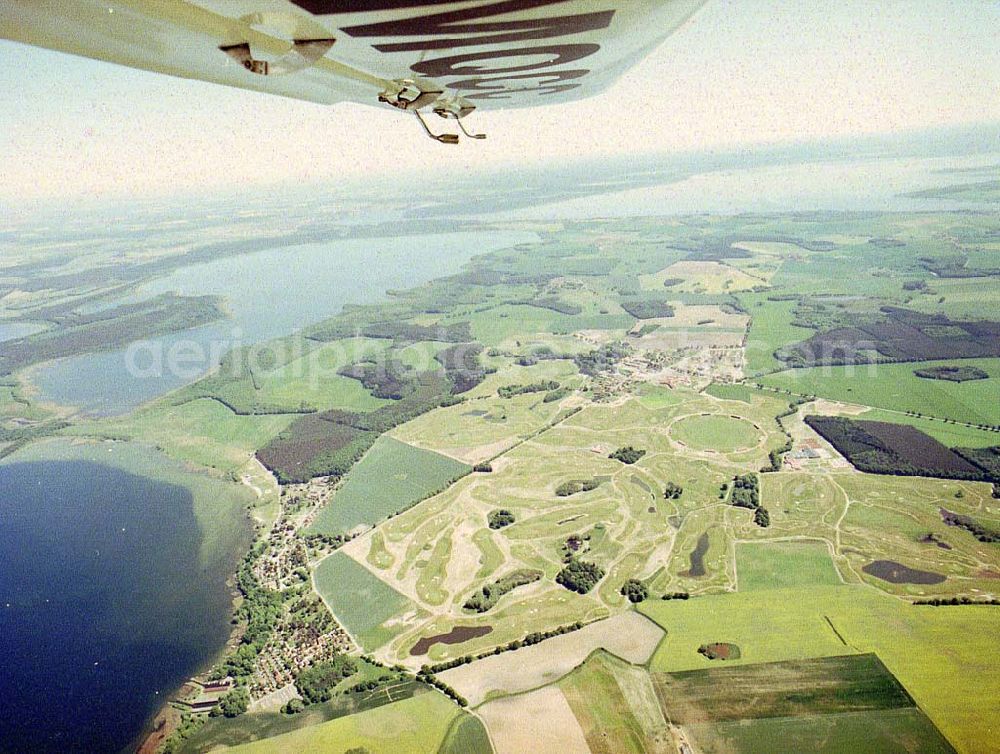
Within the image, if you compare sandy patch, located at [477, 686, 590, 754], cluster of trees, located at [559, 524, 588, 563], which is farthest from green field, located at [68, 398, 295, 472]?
sandy patch, located at [477, 686, 590, 754]

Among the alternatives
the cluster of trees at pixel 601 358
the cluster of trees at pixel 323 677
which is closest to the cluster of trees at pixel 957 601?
the cluster of trees at pixel 323 677

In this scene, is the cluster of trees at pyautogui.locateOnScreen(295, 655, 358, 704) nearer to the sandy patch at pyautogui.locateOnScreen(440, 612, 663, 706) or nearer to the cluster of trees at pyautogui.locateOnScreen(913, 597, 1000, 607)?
the sandy patch at pyautogui.locateOnScreen(440, 612, 663, 706)

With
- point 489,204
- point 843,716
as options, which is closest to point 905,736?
point 843,716

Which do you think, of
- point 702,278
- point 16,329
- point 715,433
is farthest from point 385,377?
point 16,329

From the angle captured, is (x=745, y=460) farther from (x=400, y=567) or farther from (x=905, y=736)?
(x=400, y=567)

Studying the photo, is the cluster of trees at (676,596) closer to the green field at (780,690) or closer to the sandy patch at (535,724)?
the green field at (780,690)

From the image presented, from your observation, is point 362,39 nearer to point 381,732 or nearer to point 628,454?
point 381,732
